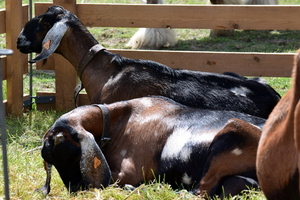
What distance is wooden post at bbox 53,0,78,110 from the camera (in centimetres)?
659

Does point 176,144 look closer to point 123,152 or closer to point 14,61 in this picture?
point 123,152

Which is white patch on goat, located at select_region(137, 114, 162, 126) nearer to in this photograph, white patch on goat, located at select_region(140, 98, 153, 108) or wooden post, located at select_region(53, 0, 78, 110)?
white patch on goat, located at select_region(140, 98, 153, 108)

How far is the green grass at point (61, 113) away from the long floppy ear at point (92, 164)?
8cm

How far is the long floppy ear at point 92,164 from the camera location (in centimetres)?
373

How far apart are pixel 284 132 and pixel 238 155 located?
1.29m

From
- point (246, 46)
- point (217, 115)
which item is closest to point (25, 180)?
point (217, 115)

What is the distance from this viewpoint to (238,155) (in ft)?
11.9

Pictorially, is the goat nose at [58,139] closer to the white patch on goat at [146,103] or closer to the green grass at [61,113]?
the green grass at [61,113]

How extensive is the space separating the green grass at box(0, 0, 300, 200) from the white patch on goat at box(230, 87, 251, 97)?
1531mm

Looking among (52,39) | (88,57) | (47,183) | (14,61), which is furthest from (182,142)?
(14,61)

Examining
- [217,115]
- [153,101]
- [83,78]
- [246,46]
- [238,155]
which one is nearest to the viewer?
[238,155]

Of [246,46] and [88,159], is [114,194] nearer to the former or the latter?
[88,159]

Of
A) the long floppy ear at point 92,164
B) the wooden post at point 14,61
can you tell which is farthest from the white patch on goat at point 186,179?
the wooden post at point 14,61

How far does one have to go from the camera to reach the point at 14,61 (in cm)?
640
